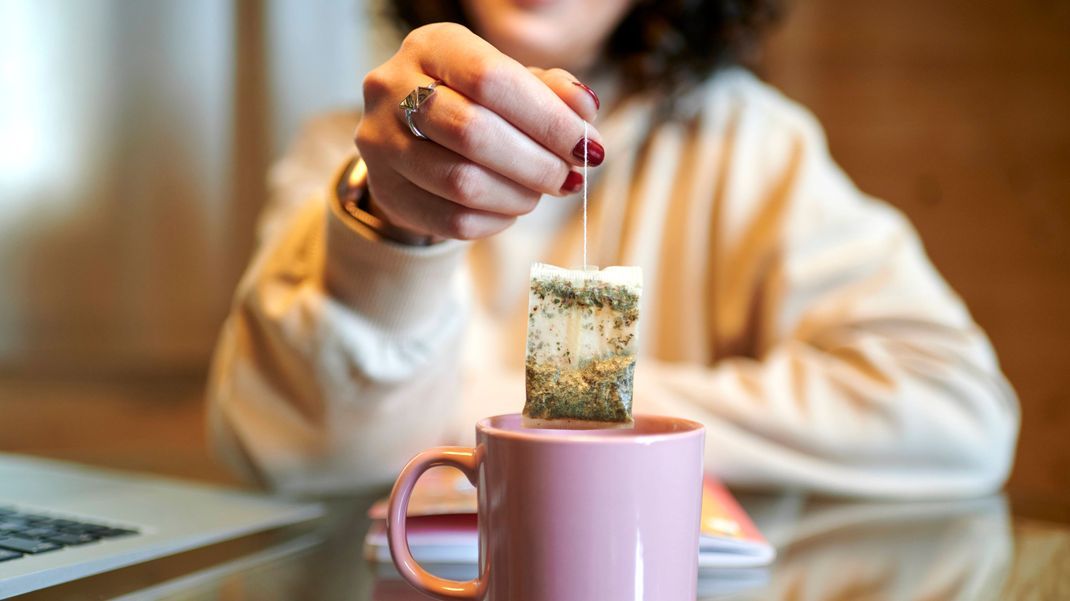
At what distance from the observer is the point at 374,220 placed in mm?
705

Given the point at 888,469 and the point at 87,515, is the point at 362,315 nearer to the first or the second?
the point at 87,515

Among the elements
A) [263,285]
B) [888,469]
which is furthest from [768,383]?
[263,285]

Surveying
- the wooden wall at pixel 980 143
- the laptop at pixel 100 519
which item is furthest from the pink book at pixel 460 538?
the wooden wall at pixel 980 143

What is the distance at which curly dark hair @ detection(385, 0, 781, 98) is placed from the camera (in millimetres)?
1363

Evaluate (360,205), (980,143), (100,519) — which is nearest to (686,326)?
(360,205)

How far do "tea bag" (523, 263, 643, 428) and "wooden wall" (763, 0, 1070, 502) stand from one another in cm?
162

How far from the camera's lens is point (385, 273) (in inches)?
30.4

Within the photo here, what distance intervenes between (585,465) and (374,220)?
1.09 ft

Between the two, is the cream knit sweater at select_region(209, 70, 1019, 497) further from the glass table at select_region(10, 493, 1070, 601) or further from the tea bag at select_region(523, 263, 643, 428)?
the tea bag at select_region(523, 263, 643, 428)

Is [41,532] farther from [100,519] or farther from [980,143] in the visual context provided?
[980,143]

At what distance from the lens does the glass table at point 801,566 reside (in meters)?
0.61

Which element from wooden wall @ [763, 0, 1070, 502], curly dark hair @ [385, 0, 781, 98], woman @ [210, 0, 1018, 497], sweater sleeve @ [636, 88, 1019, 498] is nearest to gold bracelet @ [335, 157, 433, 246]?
woman @ [210, 0, 1018, 497]

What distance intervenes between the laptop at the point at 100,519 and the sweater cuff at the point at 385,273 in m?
0.19

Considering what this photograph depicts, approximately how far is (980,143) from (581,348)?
1.76 meters
